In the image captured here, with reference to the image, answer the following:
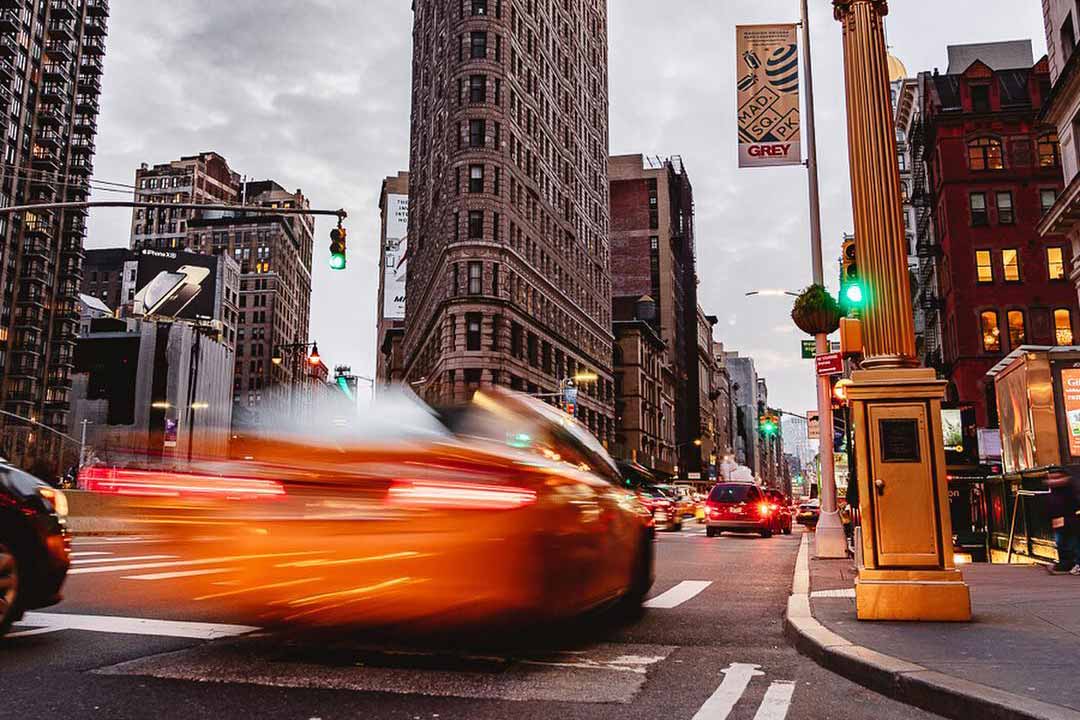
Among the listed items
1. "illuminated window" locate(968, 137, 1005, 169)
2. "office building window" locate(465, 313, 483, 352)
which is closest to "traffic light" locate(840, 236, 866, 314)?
"illuminated window" locate(968, 137, 1005, 169)

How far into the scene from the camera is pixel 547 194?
6919 centimetres

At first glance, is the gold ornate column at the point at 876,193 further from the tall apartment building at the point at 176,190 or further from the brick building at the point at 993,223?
the tall apartment building at the point at 176,190

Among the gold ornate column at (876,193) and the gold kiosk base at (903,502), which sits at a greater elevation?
the gold ornate column at (876,193)

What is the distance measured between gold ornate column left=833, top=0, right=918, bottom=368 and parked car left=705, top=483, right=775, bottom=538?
17.8 m

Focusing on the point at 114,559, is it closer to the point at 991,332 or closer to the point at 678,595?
the point at 678,595

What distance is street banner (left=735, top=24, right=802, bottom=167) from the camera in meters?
16.4

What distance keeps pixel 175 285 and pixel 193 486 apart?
113 meters

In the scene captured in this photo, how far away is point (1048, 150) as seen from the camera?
49688 millimetres

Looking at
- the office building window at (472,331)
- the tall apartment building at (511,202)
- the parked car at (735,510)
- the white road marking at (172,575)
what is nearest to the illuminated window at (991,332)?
the tall apartment building at (511,202)

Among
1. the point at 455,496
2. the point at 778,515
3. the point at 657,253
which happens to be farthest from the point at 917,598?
the point at 657,253

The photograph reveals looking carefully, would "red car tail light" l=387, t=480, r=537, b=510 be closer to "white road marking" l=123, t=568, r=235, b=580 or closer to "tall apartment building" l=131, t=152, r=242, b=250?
"white road marking" l=123, t=568, r=235, b=580

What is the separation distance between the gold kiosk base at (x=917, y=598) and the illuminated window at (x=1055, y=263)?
154 ft

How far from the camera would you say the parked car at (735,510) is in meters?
25.7

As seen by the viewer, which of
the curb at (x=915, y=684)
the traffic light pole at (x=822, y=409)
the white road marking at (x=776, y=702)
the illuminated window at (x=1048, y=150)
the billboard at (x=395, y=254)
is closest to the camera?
the curb at (x=915, y=684)
